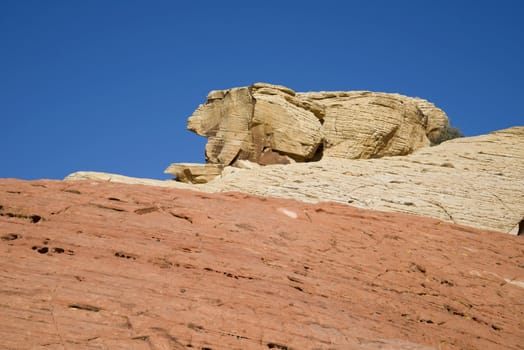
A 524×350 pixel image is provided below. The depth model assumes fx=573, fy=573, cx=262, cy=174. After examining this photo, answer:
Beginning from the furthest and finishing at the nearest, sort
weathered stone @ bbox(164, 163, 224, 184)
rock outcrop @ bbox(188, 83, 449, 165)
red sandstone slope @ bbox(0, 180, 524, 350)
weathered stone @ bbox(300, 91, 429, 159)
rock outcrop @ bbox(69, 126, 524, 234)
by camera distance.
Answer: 1. weathered stone @ bbox(300, 91, 429, 159)
2. rock outcrop @ bbox(188, 83, 449, 165)
3. weathered stone @ bbox(164, 163, 224, 184)
4. rock outcrop @ bbox(69, 126, 524, 234)
5. red sandstone slope @ bbox(0, 180, 524, 350)

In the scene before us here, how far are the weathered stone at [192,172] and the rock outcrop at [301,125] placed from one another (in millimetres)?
1475

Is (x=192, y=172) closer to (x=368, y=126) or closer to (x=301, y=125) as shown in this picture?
(x=301, y=125)

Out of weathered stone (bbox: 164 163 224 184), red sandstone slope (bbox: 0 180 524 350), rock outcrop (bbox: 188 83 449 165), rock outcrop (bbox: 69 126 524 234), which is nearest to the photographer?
red sandstone slope (bbox: 0 180 524 350)

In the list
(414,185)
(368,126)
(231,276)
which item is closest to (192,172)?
(368,126)

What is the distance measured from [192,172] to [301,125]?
5271mm

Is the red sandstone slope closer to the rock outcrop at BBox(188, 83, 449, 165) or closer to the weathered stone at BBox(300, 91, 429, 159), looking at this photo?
the rock outcrop at BBox(188, 83, 449, 165)

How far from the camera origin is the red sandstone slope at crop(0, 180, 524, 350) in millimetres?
7129

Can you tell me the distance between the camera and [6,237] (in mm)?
8320

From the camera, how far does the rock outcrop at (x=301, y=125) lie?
24094 mm

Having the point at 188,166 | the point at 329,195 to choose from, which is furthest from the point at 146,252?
the point at 188,166

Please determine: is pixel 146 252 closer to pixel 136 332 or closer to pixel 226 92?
pixel 136 332

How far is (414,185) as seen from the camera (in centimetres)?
1725

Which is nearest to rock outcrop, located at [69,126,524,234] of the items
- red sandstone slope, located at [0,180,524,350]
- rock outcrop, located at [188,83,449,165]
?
red sandstone slope, located at [0,180,524,350]

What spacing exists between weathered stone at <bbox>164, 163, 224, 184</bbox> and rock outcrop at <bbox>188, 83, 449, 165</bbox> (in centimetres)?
147
